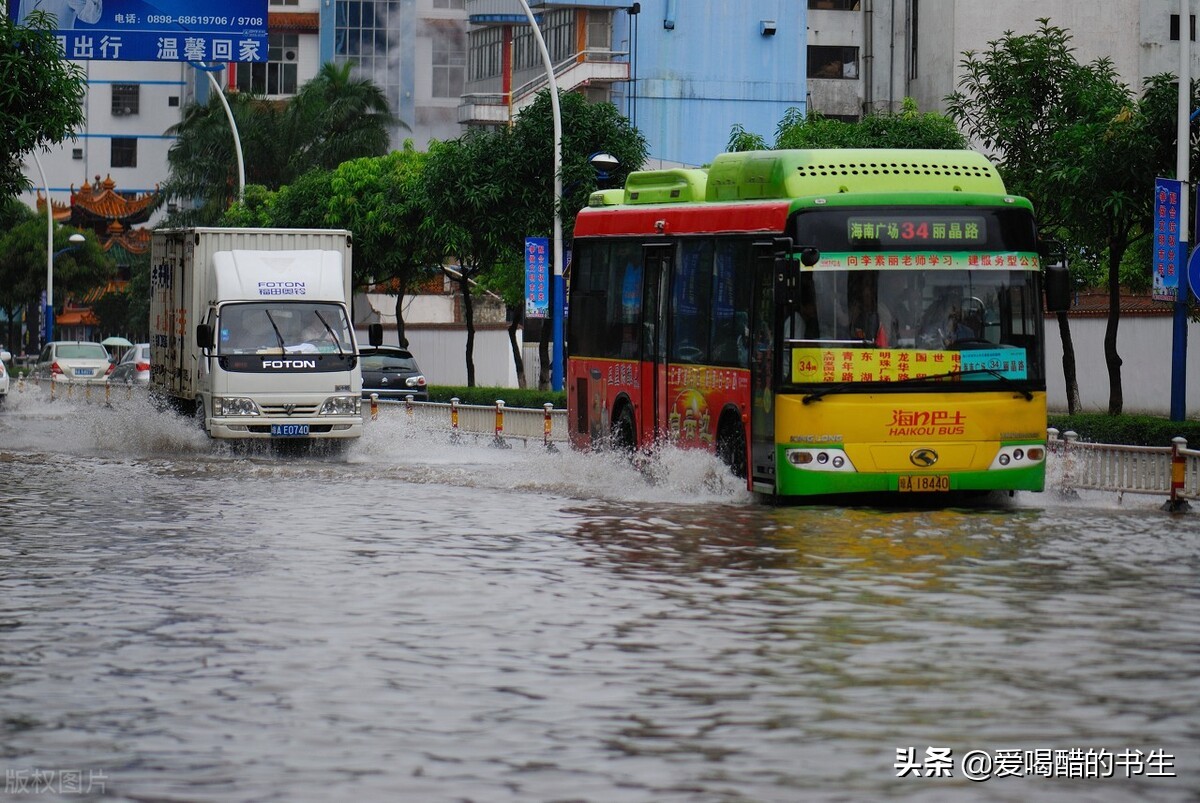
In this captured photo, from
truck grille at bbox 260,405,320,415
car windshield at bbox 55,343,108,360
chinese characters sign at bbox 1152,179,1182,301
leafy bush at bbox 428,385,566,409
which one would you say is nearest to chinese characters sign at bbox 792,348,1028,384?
chinese characters sign at bbox 1152,179,1182,301

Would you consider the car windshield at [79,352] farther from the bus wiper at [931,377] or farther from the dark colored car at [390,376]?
the bus wiper at [931,377]

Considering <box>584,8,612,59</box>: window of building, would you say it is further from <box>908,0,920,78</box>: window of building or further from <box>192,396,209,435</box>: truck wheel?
<box>192,396,209,435</box>: truck wheel

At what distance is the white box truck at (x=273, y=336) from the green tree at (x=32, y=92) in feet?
18.4

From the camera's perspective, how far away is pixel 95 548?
16312 mm

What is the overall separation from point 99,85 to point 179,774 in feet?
381

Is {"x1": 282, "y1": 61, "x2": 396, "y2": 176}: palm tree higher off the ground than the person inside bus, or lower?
higher

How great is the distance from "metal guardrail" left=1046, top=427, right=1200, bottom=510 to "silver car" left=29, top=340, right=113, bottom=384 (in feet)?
123

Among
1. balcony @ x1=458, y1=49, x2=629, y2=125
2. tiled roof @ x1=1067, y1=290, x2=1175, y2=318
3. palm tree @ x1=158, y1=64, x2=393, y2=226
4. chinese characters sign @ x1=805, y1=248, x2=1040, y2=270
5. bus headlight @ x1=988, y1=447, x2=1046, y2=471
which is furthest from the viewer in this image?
palm tree @ x1=158, y1=64, x2=393, y2=226

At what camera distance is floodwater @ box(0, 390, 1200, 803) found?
7867 mm

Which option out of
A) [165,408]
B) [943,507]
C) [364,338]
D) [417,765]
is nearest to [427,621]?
[417,765]

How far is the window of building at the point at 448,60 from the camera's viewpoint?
98.6 metres

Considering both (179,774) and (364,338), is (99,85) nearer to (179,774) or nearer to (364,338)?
(364,338)

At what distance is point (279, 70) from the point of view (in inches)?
4060

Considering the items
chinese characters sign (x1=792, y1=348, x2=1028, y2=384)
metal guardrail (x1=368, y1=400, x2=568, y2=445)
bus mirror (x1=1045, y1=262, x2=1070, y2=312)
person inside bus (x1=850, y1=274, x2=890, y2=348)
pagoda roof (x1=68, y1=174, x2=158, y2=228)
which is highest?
pagoda roof (x1=68, y1=174, x2=158, y2=228)
